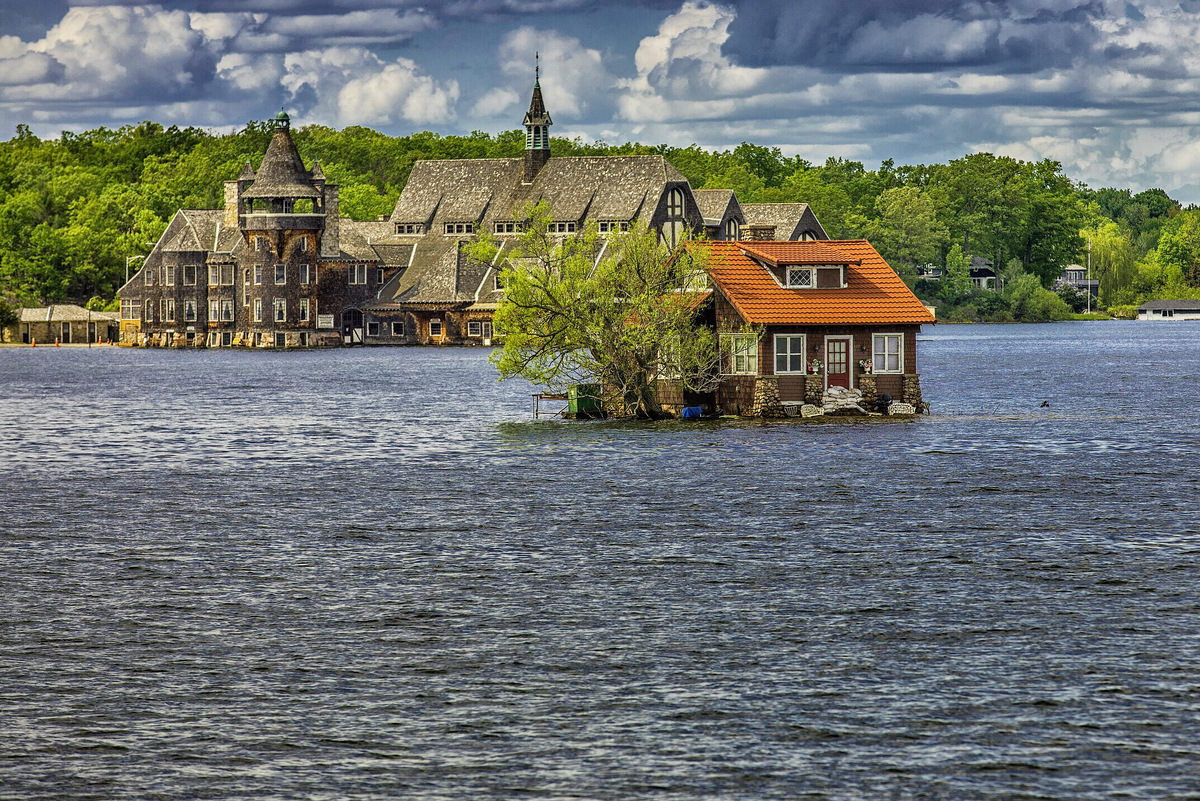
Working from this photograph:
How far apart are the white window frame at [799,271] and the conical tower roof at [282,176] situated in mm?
107434

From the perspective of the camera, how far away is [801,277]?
6338 centimetres

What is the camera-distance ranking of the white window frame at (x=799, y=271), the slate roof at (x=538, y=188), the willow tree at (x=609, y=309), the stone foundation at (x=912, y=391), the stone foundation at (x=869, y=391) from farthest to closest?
the slate roof at (x=538, y=188) → the stone foundation at (x=912, y=391) → the white window frame at (x=799, y=271) → the stone foundation at (x=869, y=391) → the willow tree at (x=609, y=309)

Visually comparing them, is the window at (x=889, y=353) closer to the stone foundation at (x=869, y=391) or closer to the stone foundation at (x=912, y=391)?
the stone foundation at (x=869, y=391)

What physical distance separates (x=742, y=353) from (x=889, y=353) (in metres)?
5.84

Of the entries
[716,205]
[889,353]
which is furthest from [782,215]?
[889,353]

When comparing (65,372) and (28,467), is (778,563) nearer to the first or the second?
(28,467)

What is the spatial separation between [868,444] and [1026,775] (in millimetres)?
38609

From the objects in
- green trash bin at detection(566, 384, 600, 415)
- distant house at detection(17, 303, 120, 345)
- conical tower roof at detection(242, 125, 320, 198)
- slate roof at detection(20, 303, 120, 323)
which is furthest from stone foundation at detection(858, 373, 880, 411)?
distant house at detection(17, 303, 120, 345)

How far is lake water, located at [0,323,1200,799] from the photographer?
17.5 metres

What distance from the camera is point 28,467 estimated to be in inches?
2039

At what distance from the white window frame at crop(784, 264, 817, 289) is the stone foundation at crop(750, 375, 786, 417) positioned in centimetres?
417

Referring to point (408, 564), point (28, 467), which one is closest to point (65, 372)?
point (28, 467)

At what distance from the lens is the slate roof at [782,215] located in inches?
7234

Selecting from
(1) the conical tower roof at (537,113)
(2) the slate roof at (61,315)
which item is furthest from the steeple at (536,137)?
(2) the slate roof at (61,315)
